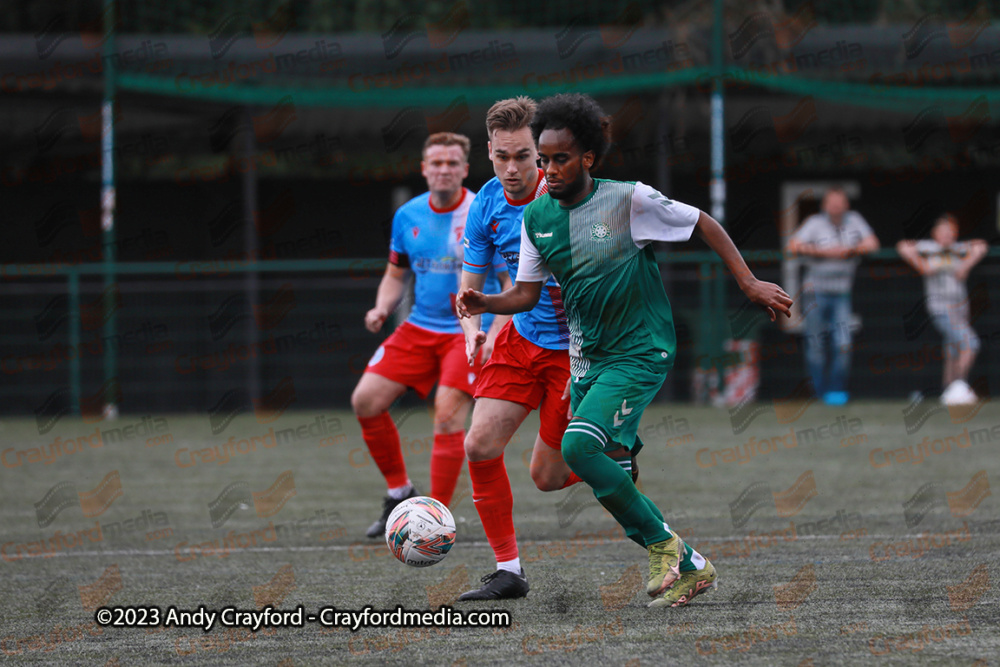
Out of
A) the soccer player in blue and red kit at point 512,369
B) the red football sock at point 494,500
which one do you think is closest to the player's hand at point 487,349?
the soccer player in blue and red kit at point 512,369

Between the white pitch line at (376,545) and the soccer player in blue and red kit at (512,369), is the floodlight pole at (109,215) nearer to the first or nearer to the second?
the white pitch line at (376,545)

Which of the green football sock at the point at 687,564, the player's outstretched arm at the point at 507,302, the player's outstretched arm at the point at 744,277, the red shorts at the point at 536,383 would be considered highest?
the player's outstretched arm at the point at 744,277

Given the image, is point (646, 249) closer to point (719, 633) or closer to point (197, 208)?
point (719, 633)

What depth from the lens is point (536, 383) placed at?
214 inches

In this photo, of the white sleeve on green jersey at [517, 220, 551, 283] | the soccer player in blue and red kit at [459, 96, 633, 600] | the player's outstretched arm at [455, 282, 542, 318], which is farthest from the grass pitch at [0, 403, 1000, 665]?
the white sleeve on green jersey at [517, 220, 551, 283]

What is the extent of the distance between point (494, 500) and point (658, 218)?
141cm

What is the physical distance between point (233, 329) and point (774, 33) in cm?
684

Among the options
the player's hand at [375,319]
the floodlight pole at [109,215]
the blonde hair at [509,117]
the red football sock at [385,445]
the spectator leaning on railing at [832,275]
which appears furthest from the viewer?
the floodlight pole at [109,215]

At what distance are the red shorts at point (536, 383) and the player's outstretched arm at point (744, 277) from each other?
3.00ft

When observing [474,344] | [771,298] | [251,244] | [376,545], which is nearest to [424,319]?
[376,545]

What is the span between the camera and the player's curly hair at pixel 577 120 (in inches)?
185

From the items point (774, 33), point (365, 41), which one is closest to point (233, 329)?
point (365, 41)

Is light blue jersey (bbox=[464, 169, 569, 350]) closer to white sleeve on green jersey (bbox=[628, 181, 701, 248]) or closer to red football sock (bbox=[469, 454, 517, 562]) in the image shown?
red football sock (bbox=[469, 454, 517, 562])

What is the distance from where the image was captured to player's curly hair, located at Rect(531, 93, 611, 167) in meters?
4.70
